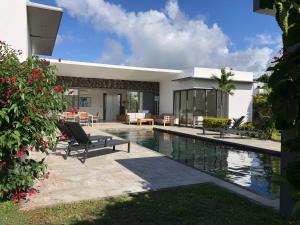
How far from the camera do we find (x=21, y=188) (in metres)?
4.22

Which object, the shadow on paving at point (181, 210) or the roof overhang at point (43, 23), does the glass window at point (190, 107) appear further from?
the shadow on paving at point (181, 210)

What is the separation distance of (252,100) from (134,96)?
982 cm

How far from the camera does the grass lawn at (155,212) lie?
3.59 metres

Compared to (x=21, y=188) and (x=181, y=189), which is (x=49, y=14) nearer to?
(x=21, y=188)

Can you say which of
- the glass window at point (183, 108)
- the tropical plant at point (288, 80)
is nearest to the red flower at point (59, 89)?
the tropical plant at point (288, 80)

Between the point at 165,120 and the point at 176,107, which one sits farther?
the point at 176,107

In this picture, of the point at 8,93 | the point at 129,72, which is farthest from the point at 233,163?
the point at 129,72

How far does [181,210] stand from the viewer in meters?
3.97

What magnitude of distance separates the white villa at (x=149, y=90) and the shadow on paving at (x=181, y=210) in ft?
27.7

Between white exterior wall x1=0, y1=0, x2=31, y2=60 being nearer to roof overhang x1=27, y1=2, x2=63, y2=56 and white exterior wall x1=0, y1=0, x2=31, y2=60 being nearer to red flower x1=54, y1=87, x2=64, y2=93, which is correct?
roof overhang x1=27, y1=2, x2=63, y2=56

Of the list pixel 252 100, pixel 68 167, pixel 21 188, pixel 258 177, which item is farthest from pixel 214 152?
pixel 252 100

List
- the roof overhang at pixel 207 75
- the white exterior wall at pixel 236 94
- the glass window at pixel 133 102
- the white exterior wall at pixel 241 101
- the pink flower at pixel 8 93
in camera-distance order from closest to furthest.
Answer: the pink flower at pixel 8 93, the roof overhang at pixel 207 75, the white exterior wall at pixel 236 94, the white exterior wall at pixel 241 101, the glass window at pixel 133 102

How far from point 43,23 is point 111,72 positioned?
1202cm

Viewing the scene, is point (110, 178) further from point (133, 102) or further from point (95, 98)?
point (133, 102)
